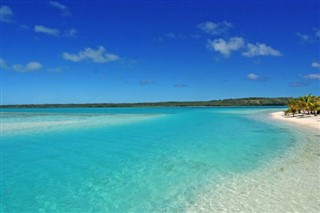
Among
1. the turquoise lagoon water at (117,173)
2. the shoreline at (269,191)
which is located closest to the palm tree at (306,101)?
the turquoise lagoon water at (117,173)

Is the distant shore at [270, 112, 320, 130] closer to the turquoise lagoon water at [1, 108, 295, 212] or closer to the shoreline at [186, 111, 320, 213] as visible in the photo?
the turquoise lagoon water at [1, 108, 295, 212]

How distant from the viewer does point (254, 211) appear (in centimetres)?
561

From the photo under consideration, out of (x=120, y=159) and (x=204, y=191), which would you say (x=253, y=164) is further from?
(x=120, y=159)

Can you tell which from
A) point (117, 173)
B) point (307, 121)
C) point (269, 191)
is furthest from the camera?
point (307, 121)

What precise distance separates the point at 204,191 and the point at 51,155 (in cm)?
741

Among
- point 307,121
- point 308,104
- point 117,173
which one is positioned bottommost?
point 117,173

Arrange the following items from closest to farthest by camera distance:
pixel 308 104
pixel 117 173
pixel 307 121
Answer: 1. pixel 117 173
2. pixel 307 121
3. pixel 308 104

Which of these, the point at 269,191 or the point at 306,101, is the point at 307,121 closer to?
the point at 306,101

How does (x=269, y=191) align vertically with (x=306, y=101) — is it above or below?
below

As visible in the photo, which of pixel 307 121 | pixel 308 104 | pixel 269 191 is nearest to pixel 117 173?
→ pixel 269 191

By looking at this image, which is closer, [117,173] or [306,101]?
[117,173]

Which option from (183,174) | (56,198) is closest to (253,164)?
(183,174)

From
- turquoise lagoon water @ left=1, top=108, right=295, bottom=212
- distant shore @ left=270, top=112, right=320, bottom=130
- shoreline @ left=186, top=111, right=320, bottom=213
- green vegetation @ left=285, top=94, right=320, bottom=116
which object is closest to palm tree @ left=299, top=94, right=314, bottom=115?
green vegetation @ left=285, top=94, right=320, bottom=116

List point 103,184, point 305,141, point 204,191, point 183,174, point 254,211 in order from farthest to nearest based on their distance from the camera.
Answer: point 305,141, point 183,174, point 103,184, point 204,191, point 254,211
